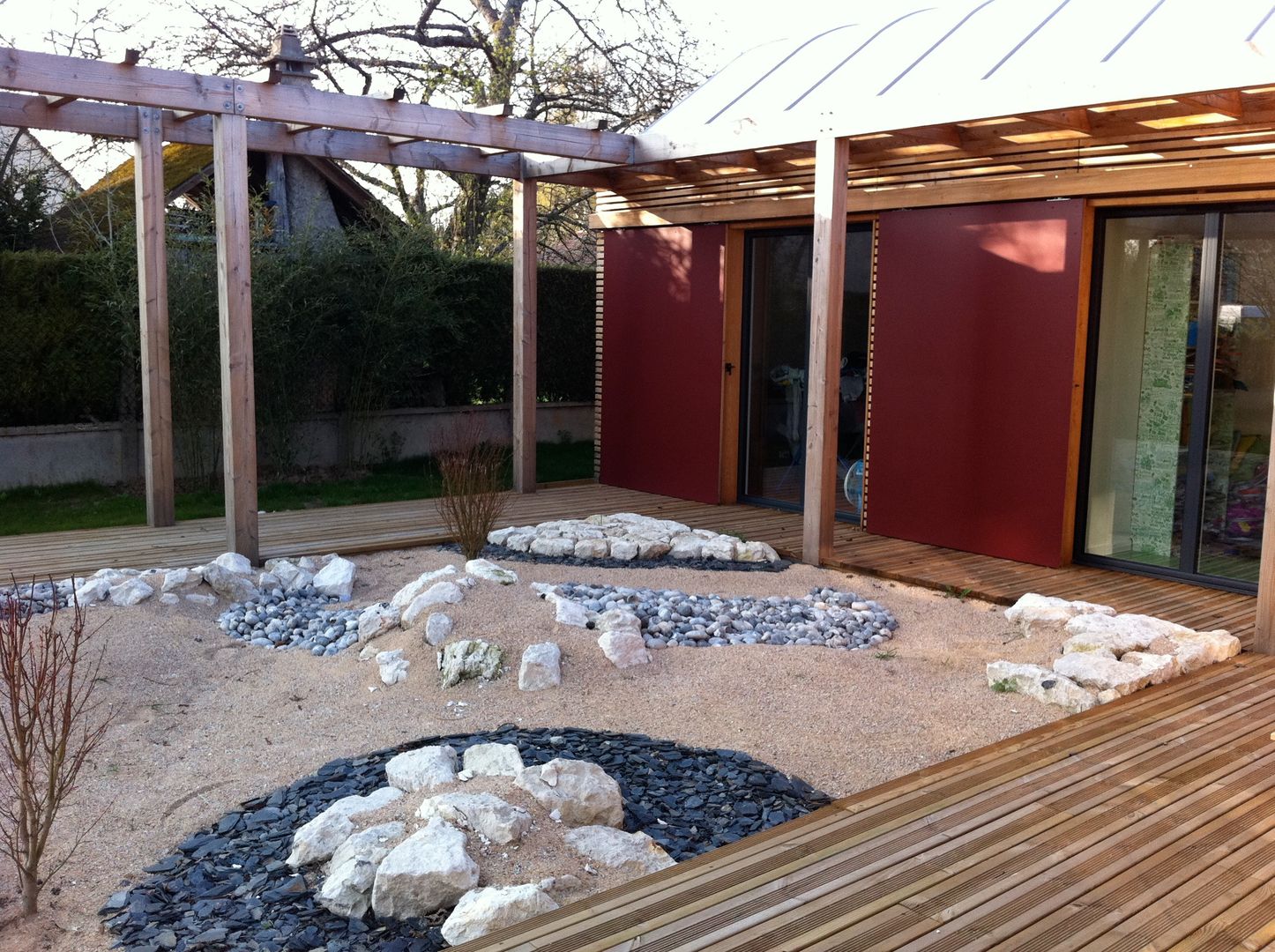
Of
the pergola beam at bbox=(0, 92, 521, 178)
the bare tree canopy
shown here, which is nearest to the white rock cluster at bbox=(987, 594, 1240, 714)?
the pergola beam at bbox=(0, 92, 521, 178)

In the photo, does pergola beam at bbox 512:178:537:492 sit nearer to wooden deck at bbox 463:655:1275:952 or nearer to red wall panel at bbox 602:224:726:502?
red wall panel at bbox 602:224:726:502

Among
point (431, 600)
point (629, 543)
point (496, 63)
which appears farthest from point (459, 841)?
point (496, 63)

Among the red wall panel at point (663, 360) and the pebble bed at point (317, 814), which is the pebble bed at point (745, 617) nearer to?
the pebble bed at point (317, 814)

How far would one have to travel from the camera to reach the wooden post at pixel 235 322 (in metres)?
6.21

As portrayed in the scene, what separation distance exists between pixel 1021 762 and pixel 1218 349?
362cm

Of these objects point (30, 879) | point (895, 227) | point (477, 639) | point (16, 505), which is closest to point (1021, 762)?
point (477, 639)

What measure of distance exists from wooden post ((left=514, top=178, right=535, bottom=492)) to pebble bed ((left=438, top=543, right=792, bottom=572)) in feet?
7.96

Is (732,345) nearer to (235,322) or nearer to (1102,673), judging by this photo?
(235,322)

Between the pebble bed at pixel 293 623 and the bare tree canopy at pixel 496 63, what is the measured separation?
9.23 meters

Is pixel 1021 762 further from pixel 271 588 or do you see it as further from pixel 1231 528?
pixel 271 588

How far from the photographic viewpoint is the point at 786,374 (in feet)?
28.5

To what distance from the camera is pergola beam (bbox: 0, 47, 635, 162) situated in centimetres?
565

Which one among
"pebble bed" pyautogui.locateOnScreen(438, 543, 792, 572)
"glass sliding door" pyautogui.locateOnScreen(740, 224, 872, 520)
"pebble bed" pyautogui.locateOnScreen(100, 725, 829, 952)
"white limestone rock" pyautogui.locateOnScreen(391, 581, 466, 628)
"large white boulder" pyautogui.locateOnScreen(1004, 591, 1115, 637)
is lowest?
"pebble bed" pyautogui.locateOnScreen(100, 725, 829, 952)

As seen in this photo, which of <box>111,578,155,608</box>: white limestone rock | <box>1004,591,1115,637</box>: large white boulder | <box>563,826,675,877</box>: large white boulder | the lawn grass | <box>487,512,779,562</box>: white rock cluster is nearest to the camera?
<box>563,826,675,877</box>: large white boulder
